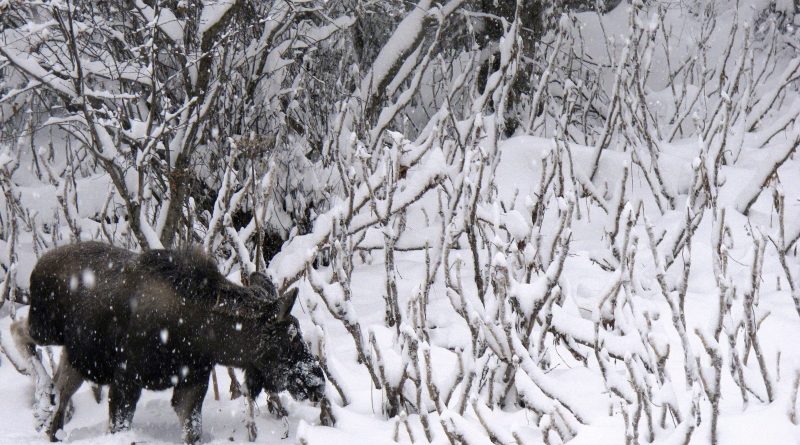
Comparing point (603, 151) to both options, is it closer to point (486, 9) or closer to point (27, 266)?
point (486, 9)

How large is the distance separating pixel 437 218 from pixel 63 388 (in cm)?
322

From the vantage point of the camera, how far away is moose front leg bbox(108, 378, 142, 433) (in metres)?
3.92

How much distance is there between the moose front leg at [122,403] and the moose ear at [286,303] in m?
0.77

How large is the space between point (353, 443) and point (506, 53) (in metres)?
3.67

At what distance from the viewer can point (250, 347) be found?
3961 millimetres

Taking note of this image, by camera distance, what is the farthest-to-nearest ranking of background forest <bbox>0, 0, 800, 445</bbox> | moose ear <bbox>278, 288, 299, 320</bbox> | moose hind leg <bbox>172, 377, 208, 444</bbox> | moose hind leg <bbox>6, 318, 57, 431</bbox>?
moose hind leg <bbox>6, 318, 57, 431</bbox> → moose hind leg <bbox>172, 377, 208, 444</bbox> → moose ear <bbox>278, 288, 299, 320</bbox> → background forest <bbox>0, 0, 800, 445</bbox>

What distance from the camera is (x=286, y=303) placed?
3.77m

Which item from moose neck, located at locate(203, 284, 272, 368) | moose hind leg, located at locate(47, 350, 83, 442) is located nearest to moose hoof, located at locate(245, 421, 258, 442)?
moose neck, located at locate(203, 284, 272, 368)

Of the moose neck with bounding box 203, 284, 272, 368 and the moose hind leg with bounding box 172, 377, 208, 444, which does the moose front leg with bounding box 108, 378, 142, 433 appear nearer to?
the moose hind leg with bounding box 172, 377, 208, 444

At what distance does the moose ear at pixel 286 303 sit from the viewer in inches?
148

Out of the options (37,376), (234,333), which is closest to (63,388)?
(37,376)

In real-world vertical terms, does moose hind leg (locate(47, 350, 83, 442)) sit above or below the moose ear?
below

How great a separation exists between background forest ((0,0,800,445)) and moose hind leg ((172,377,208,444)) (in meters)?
0.18

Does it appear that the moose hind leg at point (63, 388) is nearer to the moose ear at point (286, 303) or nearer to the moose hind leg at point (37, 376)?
the moose hind leg at point (37, 376)
